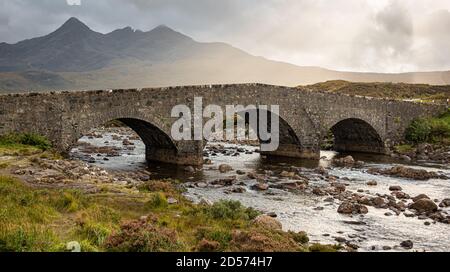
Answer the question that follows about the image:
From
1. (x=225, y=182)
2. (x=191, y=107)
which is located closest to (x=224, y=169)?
(x=225, y=182)

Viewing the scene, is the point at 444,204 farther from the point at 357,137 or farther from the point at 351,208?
the point at 357,137

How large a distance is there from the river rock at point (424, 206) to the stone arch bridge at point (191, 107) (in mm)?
15454

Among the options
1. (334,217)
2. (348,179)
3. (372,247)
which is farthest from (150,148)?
(372,247)

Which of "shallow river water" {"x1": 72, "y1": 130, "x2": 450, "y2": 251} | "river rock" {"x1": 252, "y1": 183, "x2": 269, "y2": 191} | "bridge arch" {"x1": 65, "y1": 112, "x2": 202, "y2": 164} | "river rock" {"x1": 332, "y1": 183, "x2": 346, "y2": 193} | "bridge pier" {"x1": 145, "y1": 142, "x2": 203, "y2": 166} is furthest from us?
"bridge pier" {"x1": 145, "y1": 142, "x2": 203, "y2": 166}

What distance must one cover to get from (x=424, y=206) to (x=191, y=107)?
1652 cm

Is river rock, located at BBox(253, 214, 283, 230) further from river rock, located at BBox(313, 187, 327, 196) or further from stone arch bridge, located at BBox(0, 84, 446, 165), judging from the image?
stone arch bridge, located at BBox(0, 84, 446, 165)

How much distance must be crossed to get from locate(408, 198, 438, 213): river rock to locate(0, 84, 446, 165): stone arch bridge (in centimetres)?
1545

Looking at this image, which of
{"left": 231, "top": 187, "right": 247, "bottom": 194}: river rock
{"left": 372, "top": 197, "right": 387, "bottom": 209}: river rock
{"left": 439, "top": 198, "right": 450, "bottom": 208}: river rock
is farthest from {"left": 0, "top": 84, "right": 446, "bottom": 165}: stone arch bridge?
{"left": 439, "top": 198, "right": 450, "bottom": 208}: river rock

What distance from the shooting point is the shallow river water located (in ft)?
51.1

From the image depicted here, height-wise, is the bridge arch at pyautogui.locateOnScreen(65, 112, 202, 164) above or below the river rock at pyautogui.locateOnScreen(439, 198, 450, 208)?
above

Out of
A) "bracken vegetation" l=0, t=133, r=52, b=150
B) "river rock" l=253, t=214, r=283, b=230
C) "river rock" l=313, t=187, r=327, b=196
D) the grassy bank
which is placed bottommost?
"river rock" l=313, t=187, r=327, b=196

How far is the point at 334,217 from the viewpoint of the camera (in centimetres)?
1828

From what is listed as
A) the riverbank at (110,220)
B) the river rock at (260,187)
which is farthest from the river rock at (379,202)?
the riverbank at (110,220)

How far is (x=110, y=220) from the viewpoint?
12.1m
